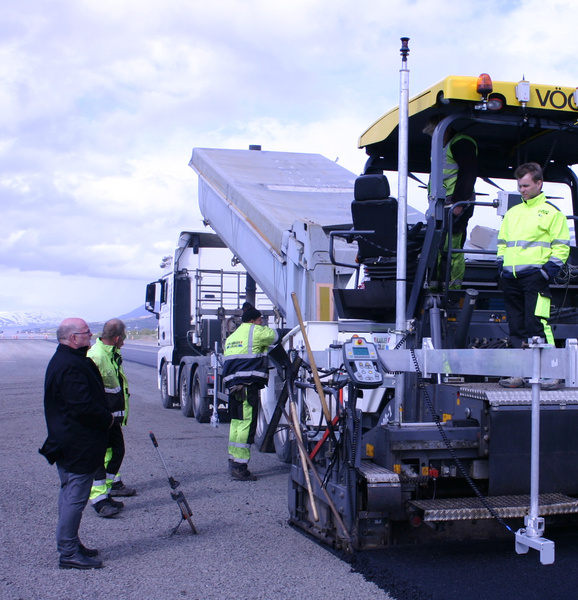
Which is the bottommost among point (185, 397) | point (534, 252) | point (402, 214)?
point (185, 397)

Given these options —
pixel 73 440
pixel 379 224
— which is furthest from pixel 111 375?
pixel 379 224

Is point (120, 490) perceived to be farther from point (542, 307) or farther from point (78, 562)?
point (542, 307)

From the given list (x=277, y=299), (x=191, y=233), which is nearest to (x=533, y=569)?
(x=277, y=299)

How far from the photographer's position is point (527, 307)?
4.52m

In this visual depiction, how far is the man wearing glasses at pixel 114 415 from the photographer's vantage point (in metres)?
6.03

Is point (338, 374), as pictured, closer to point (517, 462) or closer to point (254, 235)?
point (517, 462)

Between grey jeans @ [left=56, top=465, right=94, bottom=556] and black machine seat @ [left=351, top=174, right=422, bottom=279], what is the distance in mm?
2569

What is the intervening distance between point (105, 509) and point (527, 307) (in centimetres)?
367

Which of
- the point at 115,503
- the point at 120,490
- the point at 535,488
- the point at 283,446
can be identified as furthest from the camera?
the point at 283,446

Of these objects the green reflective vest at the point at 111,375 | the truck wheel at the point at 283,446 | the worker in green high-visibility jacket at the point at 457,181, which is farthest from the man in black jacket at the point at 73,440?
the truck wheel at the point at 283,446

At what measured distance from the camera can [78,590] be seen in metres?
4.23

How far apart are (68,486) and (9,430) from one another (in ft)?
22.1

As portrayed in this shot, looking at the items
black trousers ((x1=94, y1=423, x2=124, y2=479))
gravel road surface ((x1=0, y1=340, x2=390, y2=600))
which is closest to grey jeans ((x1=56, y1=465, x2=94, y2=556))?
gravel road surface ((x1=0, y1=340, x2=390, y2=600))

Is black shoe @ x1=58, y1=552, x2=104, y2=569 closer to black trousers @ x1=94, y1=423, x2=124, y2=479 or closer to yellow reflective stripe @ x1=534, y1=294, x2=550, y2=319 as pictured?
black trousers @ x1=94, y1=423, x2=124, y2=479
